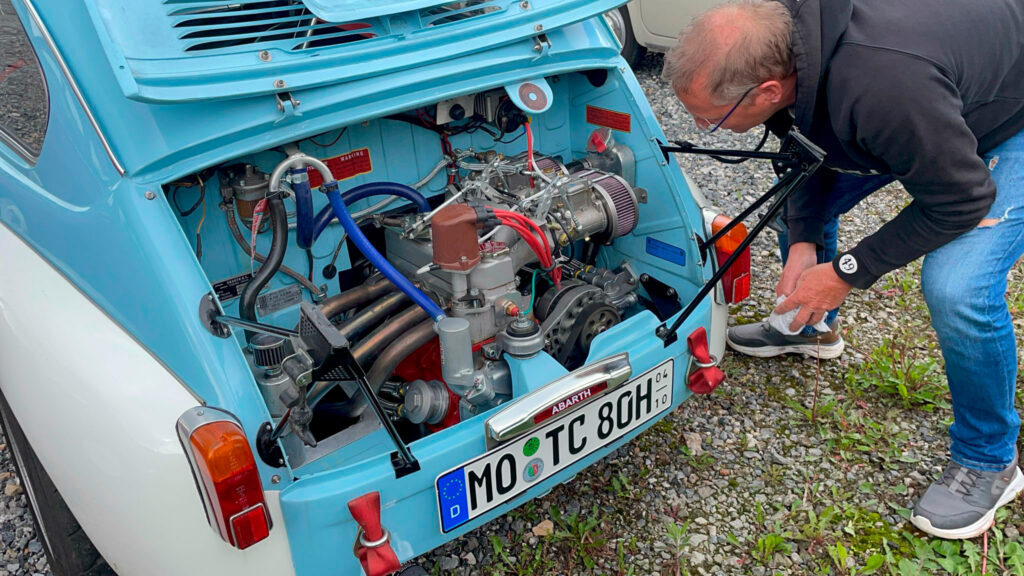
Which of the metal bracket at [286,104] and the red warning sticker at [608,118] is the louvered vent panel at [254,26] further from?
the red warning sticker at [608,118]

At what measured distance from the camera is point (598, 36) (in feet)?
8.76

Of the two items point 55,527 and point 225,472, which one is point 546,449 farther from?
point 55,527

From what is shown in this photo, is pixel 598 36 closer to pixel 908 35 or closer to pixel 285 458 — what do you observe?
pixel 908 35

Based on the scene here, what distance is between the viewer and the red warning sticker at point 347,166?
8.16 feet

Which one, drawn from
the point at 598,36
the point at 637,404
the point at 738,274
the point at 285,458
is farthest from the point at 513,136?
the point at 285,458

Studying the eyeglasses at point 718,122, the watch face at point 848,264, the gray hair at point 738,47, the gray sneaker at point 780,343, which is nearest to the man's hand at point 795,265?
the watch face at point 848,264

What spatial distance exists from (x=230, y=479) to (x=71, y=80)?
1070 millimetres

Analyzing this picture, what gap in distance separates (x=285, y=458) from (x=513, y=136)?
5.33ft

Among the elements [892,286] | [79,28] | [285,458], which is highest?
[79,28]

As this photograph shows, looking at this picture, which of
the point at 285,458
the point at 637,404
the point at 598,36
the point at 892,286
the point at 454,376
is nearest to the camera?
the point at 285,458

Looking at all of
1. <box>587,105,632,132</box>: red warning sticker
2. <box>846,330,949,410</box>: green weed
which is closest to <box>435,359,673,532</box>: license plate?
<box>587,105,632,132</box>: red warning sticker

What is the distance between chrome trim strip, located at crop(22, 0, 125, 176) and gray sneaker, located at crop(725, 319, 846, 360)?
2627mm

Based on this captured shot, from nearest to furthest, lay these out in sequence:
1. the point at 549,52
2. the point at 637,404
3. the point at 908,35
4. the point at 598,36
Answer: the point at 908,35 < the point at 637,404 < the point at 549,52 < the point at 598,36

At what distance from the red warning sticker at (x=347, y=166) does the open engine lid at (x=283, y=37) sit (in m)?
0.39
